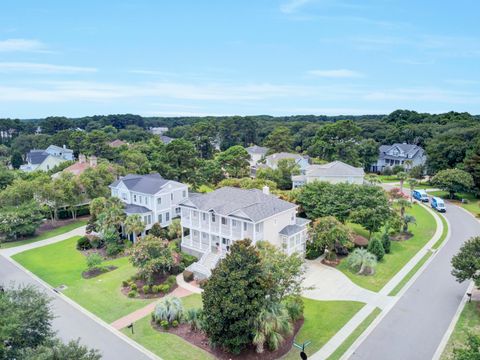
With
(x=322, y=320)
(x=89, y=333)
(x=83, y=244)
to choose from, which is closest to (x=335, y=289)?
(x=322, y=320)

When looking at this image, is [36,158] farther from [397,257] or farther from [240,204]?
[397,257]

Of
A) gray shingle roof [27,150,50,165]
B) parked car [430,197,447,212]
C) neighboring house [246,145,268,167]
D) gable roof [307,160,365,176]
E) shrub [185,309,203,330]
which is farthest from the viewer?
neighboring house [246,145,268,167]

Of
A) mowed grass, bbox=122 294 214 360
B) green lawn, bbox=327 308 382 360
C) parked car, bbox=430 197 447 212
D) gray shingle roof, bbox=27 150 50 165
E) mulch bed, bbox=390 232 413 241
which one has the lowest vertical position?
mowed grass, bbox=122 294 214 360

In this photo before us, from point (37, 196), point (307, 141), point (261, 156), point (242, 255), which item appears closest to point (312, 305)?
point (242, 255)

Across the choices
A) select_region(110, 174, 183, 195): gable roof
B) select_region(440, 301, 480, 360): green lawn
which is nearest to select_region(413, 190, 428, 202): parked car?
select_region(440, 301, 480, 360): green lawn

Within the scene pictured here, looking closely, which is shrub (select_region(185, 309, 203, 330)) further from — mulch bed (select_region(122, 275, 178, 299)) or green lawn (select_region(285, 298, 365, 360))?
green lawn (select_region(285, 298, 365, 360))

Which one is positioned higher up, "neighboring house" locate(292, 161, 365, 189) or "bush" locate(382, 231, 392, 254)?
"neighboring house" locate(292, 161, 365, 189)
